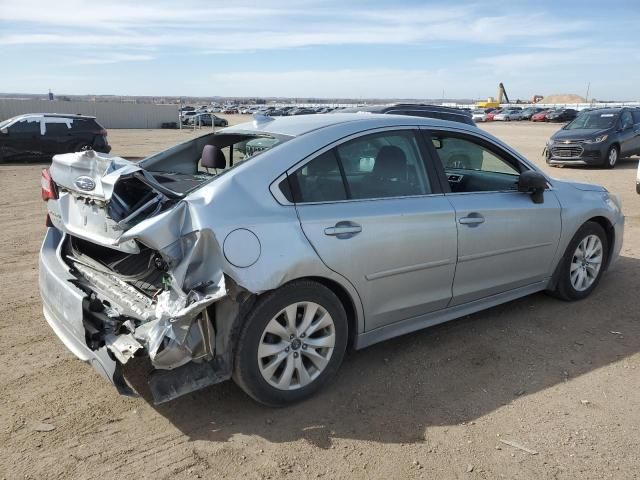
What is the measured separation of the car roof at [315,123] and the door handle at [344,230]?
0.66 meters

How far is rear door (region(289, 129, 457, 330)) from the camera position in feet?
10.9

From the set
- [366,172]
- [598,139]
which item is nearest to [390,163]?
[366,172]

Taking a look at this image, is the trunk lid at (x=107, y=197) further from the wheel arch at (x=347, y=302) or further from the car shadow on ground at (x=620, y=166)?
the car shadow on ground at (x=620, y=166)

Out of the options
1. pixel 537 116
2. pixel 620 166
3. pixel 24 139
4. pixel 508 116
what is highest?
pixel 537 116

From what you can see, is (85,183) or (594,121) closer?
(85,183)

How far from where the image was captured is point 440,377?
3727mm

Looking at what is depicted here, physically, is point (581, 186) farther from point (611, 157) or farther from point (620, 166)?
point (620, 166)

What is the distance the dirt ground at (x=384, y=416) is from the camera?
282 cm

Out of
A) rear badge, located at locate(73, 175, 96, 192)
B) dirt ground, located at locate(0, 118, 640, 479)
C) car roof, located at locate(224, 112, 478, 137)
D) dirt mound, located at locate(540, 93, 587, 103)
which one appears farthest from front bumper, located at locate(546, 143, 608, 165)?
dirt mound, located at locate(540, 93, 587, 103)

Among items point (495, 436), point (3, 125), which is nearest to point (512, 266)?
point (495, 436)

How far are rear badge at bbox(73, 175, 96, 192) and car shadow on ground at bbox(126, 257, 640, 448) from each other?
1307mm

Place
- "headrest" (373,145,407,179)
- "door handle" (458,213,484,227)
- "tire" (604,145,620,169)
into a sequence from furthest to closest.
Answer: "tire" (604,145,620,169) → "door handle" (458,213,484,227) → "headrest" (373,145,407,179)

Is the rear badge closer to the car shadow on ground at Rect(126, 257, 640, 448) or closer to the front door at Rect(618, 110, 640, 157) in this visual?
the car shadow on ground at Rect(126, 257, 640, 448)

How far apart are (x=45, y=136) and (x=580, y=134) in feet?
53.9
